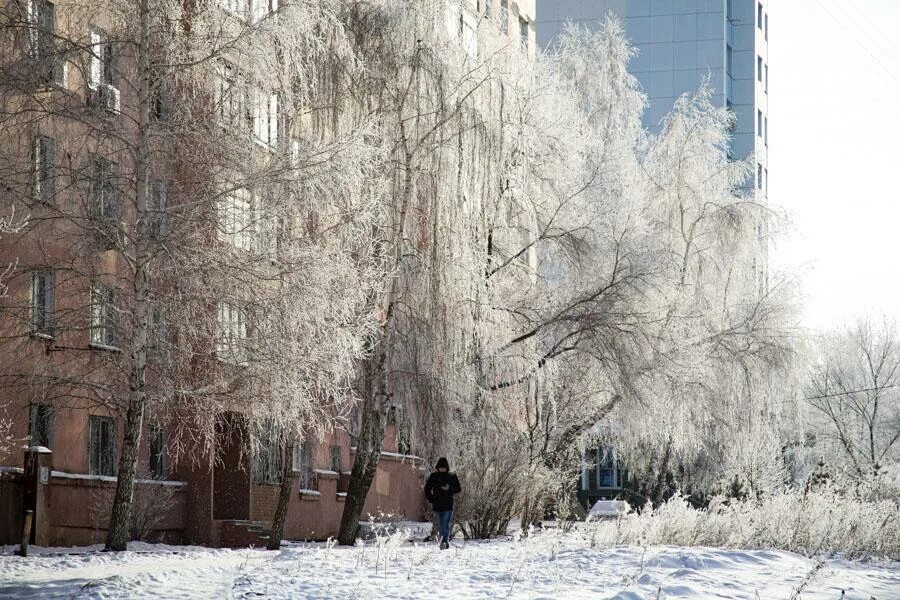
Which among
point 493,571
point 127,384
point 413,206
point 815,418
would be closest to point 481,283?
point 413,206

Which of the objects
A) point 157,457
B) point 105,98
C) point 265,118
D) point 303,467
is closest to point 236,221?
point 265,118

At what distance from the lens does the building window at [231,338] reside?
2123 cm

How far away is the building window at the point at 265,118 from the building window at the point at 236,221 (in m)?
1.25

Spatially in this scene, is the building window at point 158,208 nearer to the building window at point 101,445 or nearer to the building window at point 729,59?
the building window at point 101,445

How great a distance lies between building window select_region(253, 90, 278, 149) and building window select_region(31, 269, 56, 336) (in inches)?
160

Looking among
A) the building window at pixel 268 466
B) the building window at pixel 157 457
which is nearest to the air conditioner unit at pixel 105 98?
the building window at pixel 157 457

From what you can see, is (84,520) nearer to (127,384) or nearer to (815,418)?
(127,384)

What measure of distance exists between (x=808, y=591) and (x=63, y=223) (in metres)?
15.0

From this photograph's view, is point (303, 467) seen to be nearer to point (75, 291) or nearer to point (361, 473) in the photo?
point (361, 473)

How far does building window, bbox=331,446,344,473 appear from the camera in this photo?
3753cm

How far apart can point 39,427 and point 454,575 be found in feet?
37.6

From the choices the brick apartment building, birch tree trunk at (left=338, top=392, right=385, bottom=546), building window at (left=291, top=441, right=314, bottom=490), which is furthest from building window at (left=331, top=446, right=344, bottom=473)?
birch tree trunk at (left=338, top=392, right=385, bottom=546)

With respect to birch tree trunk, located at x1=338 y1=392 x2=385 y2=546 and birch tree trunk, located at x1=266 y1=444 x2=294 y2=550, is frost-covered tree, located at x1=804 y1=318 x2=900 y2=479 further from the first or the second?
birch tree trunk, located at x1=266 y1=444 x2=294 y2=550

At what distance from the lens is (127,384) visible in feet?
72.1
